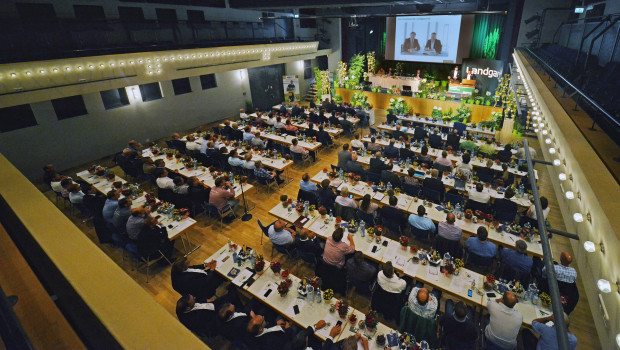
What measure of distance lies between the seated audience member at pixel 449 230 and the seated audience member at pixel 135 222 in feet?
21.6

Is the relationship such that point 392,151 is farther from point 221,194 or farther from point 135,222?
point 135,222

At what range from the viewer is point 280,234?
6.41m

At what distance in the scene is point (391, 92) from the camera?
18.0 metres

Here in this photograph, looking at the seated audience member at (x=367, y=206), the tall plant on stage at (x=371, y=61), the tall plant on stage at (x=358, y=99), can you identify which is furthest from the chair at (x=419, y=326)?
the tall plant on stage at (x=371, y=61)

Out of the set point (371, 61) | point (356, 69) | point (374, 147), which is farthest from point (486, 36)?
point (374, 147)

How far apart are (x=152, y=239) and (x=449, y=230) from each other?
634 centimetres

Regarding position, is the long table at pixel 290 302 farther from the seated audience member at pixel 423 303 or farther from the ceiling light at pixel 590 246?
the ceiling light at pixel 590 246

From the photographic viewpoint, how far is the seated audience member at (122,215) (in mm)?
7105

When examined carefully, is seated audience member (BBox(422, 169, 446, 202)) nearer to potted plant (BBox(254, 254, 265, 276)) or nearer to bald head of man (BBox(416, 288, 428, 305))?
bald head of man (BBox(416, 288, 428, 305))

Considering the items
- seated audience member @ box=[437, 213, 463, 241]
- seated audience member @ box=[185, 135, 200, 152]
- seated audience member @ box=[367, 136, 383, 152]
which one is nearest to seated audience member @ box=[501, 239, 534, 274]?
seated audience member @ box=[437, 213, 463, 241]

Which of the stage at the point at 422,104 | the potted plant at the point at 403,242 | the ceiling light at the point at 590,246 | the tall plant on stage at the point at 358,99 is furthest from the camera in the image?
the tall plant on stage at the point at 358,99

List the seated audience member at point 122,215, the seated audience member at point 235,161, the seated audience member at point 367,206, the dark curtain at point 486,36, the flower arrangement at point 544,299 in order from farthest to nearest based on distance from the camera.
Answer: the dark curtain at point 486,36 → the seated audience member at point 235,161 → the seated audience member at point 122,215 → the seated audience member at point 367,206 → the flower arrangement at point 544,299

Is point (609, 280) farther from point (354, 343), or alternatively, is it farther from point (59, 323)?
point (59, 323)

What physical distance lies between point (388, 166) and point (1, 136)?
13200 mm
